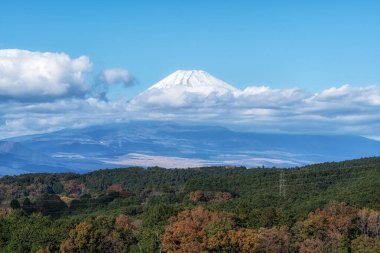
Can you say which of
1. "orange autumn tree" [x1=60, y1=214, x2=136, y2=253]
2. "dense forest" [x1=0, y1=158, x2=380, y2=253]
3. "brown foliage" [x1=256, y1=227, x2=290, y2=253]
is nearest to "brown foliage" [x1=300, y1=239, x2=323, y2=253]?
"dense forest" [x1=0, y1=158, x2=380, y2=253]

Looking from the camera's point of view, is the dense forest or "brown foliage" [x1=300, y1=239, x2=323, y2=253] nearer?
"brown foliage" [x1=300, y1=239, x2=323, y2=253]

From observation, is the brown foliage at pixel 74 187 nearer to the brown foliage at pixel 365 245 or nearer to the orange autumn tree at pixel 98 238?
the orange autumn tree at pixel 98 238

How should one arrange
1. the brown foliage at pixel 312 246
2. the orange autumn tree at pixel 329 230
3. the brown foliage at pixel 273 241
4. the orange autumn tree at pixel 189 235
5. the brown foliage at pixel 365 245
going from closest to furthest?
the brown foliage at pixel 365 245, the brown foliage at pixel 273 241, the brown foliage at pixel 312 246, the orange autumn tree at pixel 189 235, the orange autumn tree at pixel 329 230

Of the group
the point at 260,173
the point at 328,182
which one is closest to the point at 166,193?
the point at 260,173

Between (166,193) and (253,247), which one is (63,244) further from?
(166,193)

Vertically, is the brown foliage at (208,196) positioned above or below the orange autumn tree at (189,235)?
above

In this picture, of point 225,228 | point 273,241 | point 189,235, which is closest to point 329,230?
point 273,241

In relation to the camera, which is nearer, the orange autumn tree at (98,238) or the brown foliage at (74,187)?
the orange autumn tree at (98,238)

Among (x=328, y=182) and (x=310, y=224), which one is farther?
(x=328, y=182)

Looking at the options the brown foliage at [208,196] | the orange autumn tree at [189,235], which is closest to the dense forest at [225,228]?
the orange autumn tree at [189,235]

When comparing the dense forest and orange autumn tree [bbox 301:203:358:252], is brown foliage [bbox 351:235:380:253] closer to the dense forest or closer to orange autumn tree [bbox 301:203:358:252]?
the dense forest

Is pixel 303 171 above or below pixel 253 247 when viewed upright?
above
